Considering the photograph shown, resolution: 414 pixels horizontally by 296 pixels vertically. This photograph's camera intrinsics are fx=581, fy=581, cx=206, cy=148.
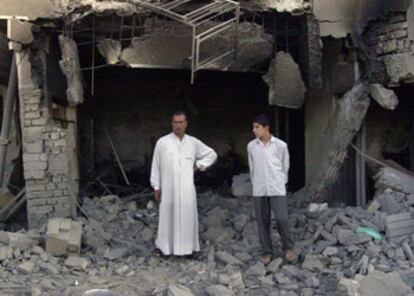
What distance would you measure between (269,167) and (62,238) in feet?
7.88

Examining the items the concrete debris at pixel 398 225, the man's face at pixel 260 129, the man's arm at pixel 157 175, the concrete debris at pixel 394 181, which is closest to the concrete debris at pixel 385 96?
the concrete debris at pixel 394 181

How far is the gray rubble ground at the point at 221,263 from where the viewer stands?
5441 millimetres

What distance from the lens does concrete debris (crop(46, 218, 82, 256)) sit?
6348 millimetres

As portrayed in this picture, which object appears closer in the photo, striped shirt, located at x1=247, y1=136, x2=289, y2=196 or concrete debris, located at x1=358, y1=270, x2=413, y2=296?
concrete debris, located at x1=358, y1=270, x2=413, y2=296

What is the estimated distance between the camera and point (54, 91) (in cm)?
773

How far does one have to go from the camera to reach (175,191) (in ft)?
20.4

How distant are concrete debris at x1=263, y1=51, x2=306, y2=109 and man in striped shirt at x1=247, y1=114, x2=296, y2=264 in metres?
1.68

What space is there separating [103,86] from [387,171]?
538 centimetres

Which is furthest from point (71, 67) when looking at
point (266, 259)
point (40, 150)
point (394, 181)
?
point (394, 181)

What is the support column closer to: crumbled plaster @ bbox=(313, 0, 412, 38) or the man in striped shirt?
crumbled plaster @ bbox=(313, 0, 412, 38)

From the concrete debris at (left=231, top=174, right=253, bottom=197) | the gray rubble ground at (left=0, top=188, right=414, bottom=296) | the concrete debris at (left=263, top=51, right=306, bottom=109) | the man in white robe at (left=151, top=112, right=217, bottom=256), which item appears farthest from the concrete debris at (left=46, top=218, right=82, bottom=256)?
the concrete debris at (left=231, top=174, right=253, bottom=197)

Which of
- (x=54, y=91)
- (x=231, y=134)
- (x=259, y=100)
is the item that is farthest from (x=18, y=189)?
(x=259, y=100)

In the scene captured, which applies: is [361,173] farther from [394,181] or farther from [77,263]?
[77,263]

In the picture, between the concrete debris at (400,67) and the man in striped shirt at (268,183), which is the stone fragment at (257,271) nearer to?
the man in striped shirt at (268,183)
